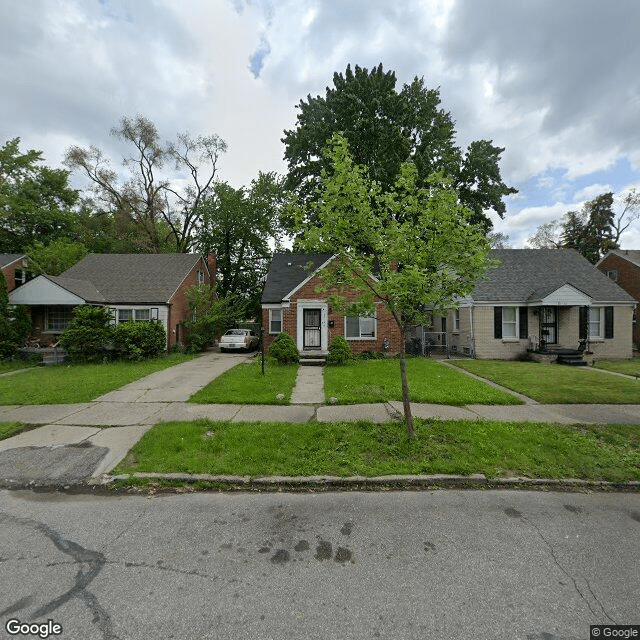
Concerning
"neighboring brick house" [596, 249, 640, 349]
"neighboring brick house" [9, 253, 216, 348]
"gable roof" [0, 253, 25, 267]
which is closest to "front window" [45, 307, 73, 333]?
"neighboring brick house" [9, 253, 216, 348]

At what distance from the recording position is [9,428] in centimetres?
630

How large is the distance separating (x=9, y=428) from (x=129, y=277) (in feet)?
53.1

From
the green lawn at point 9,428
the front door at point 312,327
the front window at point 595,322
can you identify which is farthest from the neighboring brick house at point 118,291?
the front window at point 595,322

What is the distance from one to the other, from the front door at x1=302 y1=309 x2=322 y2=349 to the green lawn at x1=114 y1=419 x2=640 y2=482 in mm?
10150

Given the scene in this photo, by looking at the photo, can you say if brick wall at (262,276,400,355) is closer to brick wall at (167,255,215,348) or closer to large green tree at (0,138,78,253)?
brick wall at (167,255,215,348)

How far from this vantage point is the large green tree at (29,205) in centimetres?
2777

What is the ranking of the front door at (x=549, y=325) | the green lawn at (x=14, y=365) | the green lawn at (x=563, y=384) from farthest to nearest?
the front door at (x=549, y=325)
the green lawn at (x=14, y=365)
the green lawn at (x=563, y=384)

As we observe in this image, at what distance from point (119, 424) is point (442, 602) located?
6425 millimetres

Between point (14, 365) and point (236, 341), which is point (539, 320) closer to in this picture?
point (236, 341)

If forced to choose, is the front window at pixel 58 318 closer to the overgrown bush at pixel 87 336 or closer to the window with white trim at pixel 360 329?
the overgrown bush at pixel 87 336

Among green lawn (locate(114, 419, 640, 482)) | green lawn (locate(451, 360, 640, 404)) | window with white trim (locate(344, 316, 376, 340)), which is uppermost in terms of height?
window with white trim (locate(344, 316, 376, 340))

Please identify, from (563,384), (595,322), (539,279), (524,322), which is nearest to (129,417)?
(563,384)

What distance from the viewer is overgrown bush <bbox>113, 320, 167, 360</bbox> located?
15367 mm

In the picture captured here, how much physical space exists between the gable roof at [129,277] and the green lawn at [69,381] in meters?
5.28
